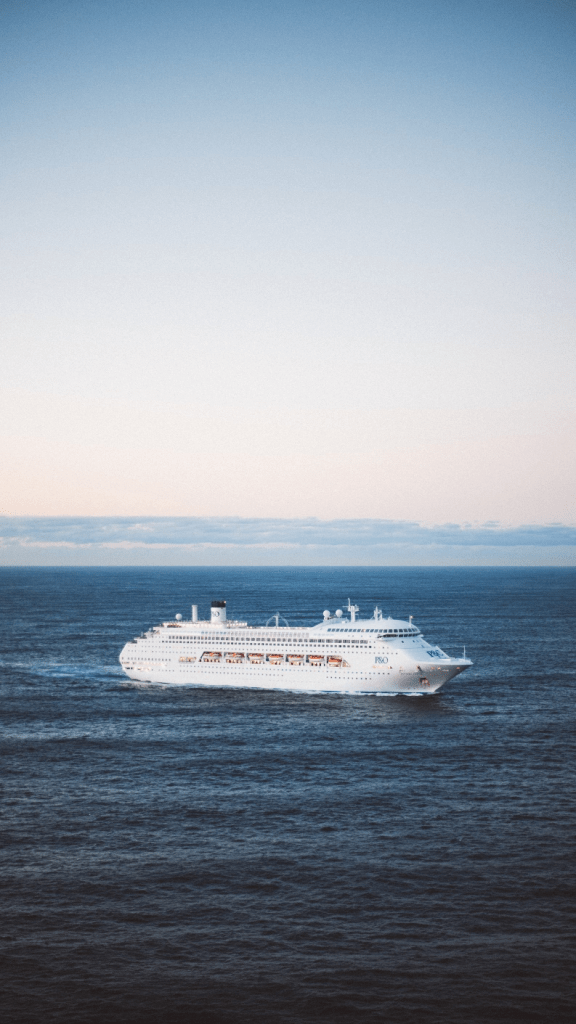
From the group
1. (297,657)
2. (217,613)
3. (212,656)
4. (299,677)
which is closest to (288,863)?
(299,677)

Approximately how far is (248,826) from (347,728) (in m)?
25.2

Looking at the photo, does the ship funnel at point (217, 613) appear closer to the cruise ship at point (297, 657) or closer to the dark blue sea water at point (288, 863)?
the cruise ship at point (297, 657)

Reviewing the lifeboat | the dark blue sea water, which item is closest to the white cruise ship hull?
the lifeboat

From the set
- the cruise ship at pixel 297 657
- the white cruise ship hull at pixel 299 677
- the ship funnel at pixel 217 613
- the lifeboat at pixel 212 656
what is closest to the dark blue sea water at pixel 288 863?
the white cruise ship hull at pixel 299 677

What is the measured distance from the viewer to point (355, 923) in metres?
33.6

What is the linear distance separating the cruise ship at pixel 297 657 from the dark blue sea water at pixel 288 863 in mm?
6633

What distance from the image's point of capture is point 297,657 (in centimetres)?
8706

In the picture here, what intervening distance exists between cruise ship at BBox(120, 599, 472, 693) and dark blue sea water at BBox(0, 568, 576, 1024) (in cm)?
663

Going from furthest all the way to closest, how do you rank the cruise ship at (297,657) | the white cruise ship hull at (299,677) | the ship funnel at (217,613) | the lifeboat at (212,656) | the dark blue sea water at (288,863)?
the ship funnel at (217,613) < the lifeboat at (212,656) < the cruise ship at (297,657) < the white cruise ship hull at (299,677) < the dark blue sea water at (288,863)

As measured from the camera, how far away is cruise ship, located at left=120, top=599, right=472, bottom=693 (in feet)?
271

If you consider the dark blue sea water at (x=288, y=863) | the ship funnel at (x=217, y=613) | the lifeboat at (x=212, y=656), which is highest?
the ship funnel at (x=217, y=613)

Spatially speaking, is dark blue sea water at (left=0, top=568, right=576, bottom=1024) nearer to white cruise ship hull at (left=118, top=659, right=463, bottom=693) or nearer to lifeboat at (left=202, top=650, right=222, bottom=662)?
white cruise ship hull at (left=118, top=659, right=463, bottom=693)

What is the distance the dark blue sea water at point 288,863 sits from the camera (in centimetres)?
2905

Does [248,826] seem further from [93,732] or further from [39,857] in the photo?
[93,732]
